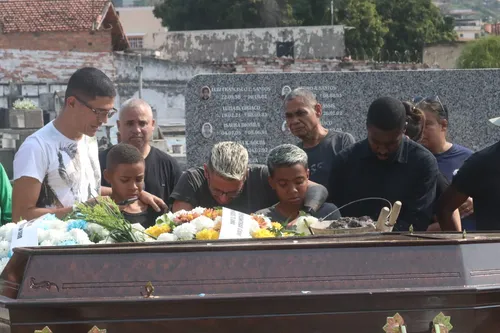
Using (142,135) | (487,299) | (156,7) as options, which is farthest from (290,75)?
(156,7)

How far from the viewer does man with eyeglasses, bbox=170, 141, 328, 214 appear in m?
4.84

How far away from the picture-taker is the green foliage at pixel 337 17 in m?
47.8

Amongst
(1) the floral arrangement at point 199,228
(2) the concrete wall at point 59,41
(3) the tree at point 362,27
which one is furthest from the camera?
(3) the tree at point 362,27

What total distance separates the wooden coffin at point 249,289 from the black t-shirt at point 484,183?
5.81 feet

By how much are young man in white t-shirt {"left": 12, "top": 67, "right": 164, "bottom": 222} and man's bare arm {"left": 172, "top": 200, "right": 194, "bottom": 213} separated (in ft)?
0.38

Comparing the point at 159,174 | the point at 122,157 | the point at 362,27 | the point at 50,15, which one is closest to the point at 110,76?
the point at 50,15

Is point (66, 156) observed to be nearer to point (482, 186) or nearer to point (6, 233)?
point (6, 233)

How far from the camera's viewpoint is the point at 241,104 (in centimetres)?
852

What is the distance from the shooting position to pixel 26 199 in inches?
199

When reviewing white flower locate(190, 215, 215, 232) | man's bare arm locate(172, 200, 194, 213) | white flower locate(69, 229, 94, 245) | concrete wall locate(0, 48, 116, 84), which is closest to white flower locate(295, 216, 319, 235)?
white flower locate(190, 215, 215, 232)

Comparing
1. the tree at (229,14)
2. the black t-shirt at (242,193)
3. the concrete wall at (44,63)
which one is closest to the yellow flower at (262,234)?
the black t-shirt at (242,193)

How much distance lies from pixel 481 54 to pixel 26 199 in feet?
129

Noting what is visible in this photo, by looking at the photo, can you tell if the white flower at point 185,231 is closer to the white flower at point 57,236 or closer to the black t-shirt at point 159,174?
the white flower at point 57,236

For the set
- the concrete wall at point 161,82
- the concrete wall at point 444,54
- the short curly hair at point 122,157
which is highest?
the short curly hair at point 122,157
